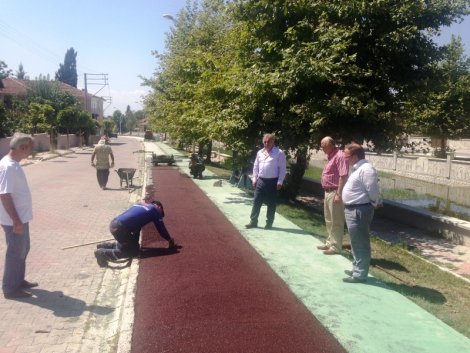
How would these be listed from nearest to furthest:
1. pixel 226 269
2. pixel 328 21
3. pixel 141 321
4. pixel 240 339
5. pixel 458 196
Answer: pixel 240 339 < pixel 141 321 < pixel 226 269 < pixel 328 21 < pixel 458 196

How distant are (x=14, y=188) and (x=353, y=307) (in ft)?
12.5

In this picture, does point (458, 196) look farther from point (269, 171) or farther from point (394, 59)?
point (269, 171)

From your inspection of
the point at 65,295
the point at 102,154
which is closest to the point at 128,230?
the point at 65,295

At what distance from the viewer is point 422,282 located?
20.1 feet

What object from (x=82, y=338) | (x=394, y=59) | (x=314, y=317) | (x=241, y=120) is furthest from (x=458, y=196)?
(x=82, y=338)

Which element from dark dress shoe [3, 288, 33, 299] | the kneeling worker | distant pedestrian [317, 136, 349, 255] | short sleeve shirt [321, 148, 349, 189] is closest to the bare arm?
dark dress shoe [3, 288, 33, 299]

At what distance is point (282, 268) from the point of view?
6.14m

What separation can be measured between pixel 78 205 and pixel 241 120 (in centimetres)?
469

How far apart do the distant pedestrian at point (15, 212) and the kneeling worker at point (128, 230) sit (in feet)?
4.59

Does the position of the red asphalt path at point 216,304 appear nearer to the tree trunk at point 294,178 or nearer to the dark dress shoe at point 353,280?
the dark dress shoe at point 353,280

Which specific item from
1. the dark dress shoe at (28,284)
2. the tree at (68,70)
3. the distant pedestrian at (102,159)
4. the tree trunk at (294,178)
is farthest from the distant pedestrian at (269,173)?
the tree at (68,70)

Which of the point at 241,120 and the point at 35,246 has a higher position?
the point at 241,120

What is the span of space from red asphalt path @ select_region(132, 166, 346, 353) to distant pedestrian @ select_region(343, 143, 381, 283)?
962 millimetres

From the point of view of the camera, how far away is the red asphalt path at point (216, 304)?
4.04 metres
